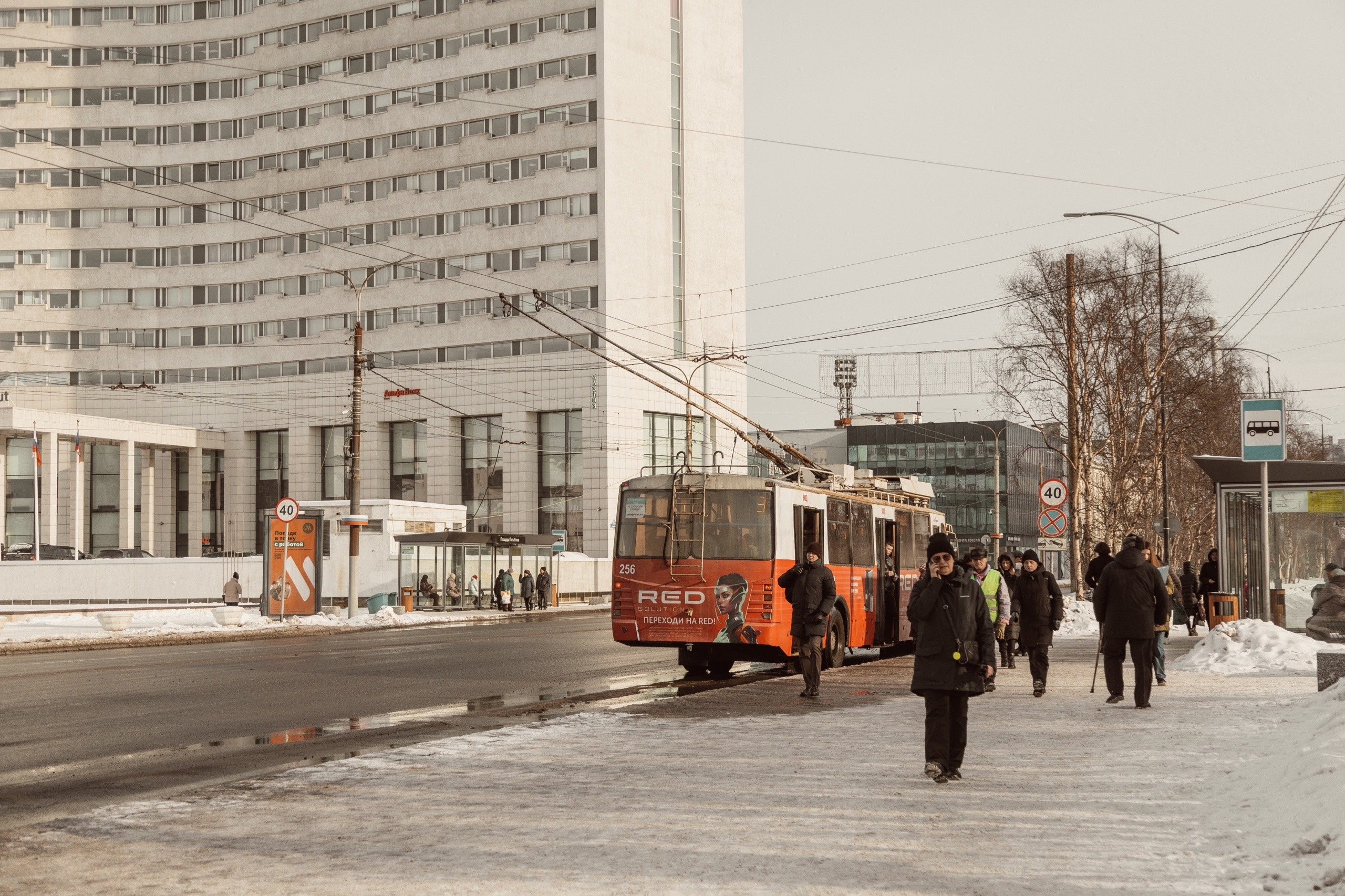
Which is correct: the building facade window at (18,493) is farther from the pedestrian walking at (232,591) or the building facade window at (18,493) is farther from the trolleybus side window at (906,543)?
the trolleybus side window at (906,543)

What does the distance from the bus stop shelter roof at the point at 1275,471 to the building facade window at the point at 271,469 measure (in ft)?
217

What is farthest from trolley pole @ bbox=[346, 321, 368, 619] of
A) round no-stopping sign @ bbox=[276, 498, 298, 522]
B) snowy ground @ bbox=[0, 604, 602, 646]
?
round no-stopping sign @ bbox=[276, 498, 298, 522]

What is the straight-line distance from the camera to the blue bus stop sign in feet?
57.1

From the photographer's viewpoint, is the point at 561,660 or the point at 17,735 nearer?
the point at 17,735

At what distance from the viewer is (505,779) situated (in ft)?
31.8

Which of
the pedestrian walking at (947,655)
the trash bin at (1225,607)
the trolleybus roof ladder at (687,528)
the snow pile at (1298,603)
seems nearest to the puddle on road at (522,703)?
the trolleybus roof ladder at (687,528)

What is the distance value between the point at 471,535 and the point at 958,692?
40969 millimetres

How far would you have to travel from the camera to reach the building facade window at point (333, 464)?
80188 millimetres

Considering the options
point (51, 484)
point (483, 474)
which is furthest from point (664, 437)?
point (51, 484)

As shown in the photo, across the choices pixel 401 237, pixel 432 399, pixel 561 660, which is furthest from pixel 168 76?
pixel 561 660

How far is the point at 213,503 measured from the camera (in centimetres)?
8556

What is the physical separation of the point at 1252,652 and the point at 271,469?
72521mm

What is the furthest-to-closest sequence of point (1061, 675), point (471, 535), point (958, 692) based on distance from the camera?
point (471, 535)
point (1061, 675)
point (958, 692)

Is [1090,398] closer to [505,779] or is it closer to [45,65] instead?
[505,779]
